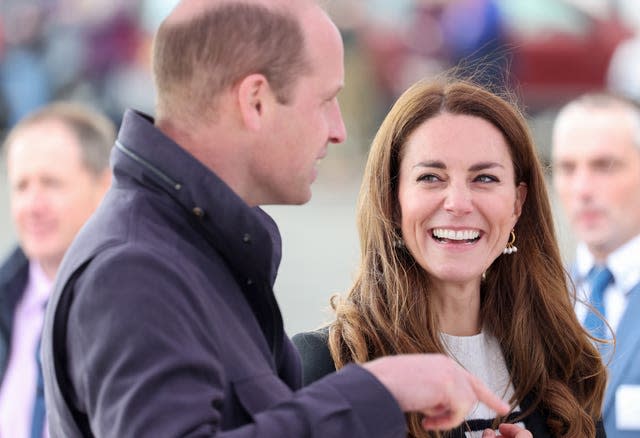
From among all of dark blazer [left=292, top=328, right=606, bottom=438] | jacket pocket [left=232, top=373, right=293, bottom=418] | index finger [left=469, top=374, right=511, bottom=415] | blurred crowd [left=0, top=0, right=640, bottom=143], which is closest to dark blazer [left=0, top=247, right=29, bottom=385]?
dark blazer [left=292, top=328, right=606, bottom=438]

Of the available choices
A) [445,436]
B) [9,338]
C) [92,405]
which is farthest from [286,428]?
[9,338]

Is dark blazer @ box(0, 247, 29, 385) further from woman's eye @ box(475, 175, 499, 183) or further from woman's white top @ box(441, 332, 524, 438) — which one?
woman's eye @ box(475, 175, 499, 183)

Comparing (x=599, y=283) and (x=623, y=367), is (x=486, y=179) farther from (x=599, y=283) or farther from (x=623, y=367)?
(x=599, y=283)

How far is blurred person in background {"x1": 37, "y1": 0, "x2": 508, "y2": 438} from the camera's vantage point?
177 centimetres

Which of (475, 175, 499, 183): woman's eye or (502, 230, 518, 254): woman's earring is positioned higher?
(475, 175, 499, 183): woman's eye

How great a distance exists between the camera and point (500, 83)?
11.3 feet

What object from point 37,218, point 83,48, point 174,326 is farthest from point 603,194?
point 83,48

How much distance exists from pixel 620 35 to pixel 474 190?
985 cm

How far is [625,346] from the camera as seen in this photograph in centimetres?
398

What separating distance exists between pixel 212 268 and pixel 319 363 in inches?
40.7

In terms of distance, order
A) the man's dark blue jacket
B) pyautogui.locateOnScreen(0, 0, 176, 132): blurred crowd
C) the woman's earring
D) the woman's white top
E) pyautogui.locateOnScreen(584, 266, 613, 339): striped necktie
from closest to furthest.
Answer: the man's dark blue jacket, the woman's white top, the woman's earring, pyautogui.locateOnScreen(584, 266, 613, 339): striped necktie, pyautogui.locateOnScreen(0, 0, 176, 132): blurred crowd

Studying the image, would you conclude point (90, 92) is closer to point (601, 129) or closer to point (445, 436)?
point (601, 129)

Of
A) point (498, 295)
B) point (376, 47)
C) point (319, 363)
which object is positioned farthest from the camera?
point (376, 47)

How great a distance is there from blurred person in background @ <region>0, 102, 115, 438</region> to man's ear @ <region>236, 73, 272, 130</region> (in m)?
2.16
